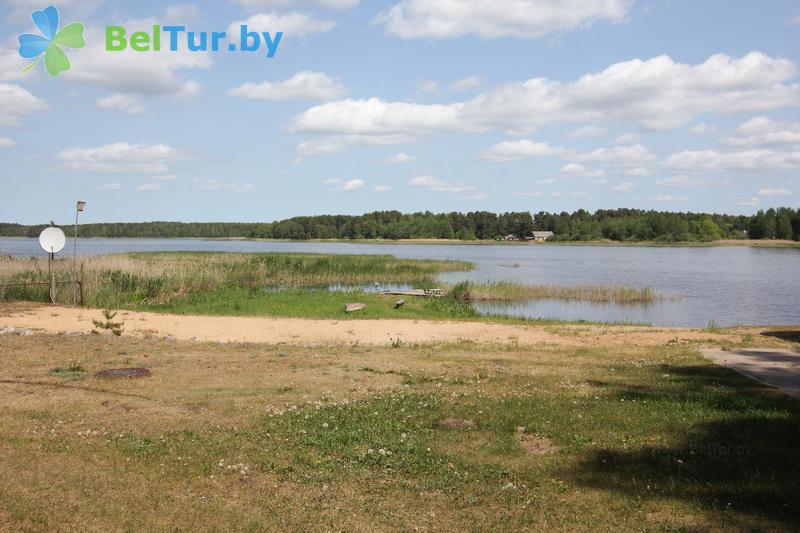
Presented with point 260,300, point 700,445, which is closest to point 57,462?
point 700,445

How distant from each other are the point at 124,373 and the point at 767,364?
12941mm

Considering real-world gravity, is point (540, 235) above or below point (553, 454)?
above

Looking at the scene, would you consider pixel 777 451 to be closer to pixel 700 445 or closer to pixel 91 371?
pixel 700 445

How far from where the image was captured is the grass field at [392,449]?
6.08m

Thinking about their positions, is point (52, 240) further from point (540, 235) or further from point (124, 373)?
point (540, 235)

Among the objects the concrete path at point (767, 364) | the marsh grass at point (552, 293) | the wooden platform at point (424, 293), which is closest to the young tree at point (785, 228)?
the marsh grass at point (552, 293)

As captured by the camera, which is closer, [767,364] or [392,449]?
[392,449]

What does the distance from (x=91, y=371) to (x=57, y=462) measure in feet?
17.2

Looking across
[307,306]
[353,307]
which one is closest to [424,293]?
[307,306]

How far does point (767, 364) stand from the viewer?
13.6 metres

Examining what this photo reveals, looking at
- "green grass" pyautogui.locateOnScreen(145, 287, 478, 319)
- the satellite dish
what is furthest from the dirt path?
the satellite dish

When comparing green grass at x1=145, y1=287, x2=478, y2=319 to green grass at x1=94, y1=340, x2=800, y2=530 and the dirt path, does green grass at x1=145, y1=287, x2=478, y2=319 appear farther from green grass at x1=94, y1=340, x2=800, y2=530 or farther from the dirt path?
green grass at x1=94, y1=340, x2=800, y2=530

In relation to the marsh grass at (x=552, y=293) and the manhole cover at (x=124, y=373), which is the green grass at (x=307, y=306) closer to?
the marsh grass at (x=552, y=293)

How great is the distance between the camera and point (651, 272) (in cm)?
6456
